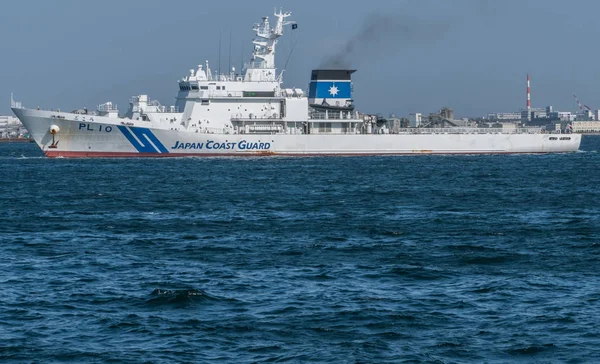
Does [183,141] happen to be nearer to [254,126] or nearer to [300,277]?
[254,126]

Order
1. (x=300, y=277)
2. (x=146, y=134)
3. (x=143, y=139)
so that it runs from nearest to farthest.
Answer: (x=300, y=277) → (x=146, y=134) → (x=143, y=139)

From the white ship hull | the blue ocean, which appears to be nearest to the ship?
the white ship hull

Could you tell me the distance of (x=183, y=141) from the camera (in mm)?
65750

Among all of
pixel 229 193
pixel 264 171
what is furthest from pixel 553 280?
pixel 264 171

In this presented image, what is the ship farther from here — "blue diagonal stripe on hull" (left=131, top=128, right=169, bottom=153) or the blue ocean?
the blue ocean

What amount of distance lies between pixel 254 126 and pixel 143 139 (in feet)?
28.4

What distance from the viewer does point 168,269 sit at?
69.1ft

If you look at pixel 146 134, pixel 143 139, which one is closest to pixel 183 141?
pixel 146 134

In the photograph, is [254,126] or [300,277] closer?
[300,277]

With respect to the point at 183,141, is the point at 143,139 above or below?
above

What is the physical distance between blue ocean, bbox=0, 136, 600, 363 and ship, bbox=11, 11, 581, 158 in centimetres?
2415

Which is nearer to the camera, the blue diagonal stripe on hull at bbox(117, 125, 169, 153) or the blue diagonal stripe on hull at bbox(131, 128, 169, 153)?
the blue diagonal stripe on hull at bbox(117, 125, 169, 153)

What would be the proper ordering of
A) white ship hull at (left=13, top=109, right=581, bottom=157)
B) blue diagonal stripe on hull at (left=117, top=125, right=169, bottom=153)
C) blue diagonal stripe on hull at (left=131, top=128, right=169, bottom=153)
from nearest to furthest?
white ship hull at (left=13, top=109, right=581, bottom=157), blue diagonal stripe on hull at (left=117, top=125, right=169, bottom=153), blue diagonal stripe on hull at (left=131, top=128, right=169, bottom=153)

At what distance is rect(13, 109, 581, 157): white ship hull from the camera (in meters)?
64.5
